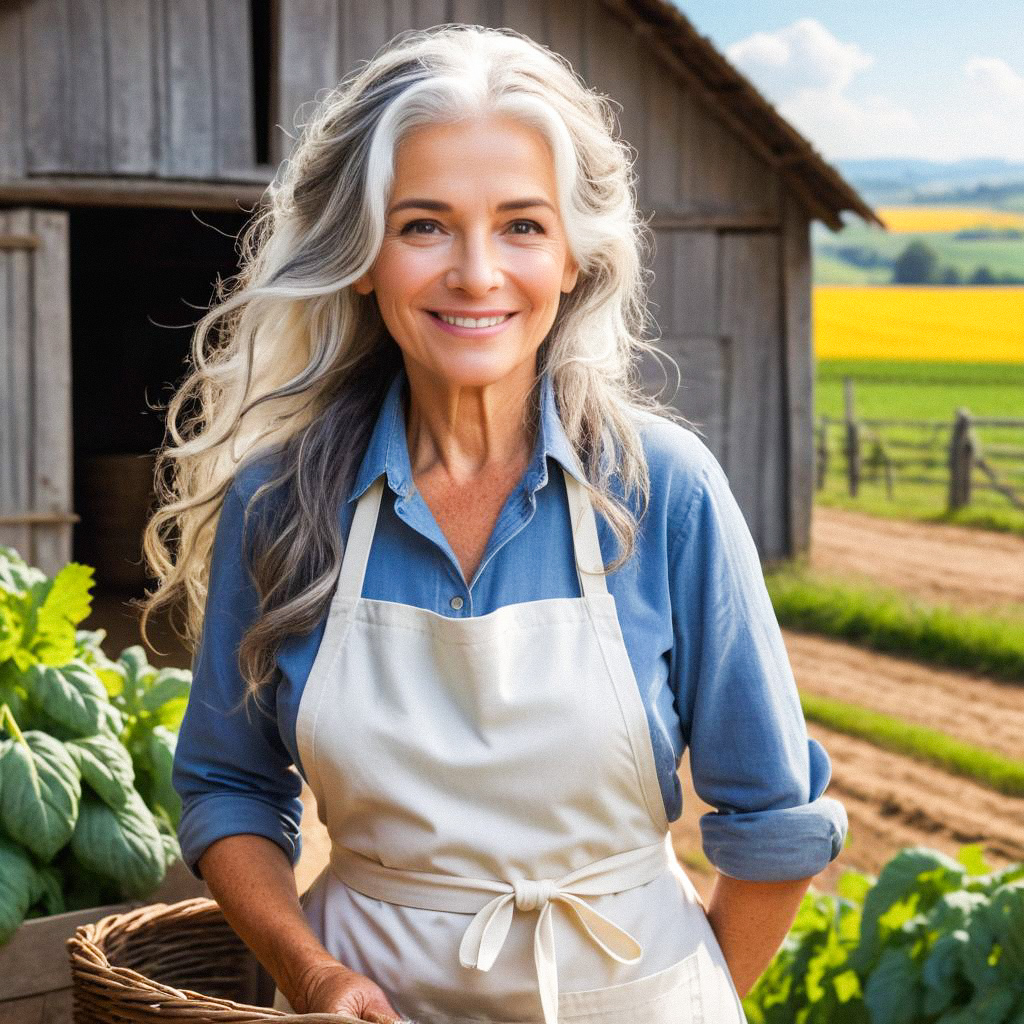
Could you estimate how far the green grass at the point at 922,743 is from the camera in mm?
5840

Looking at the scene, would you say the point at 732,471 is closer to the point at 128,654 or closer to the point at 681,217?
the point at 681,217

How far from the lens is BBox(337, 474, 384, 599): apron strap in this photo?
5.65 feet

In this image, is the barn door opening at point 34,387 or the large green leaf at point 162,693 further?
the barn door opening at point 34,387

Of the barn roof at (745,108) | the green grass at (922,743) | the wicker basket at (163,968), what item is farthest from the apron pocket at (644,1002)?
the barn roof at (745,108)

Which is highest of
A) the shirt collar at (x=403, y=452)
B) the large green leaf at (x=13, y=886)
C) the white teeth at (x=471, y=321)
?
the white teeth at (x=471, y=321)

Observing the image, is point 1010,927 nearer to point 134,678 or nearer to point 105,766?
point 105,766

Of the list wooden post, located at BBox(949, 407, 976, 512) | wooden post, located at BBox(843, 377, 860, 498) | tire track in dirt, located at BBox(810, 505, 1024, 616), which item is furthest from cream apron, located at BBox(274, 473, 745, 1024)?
wooden post, located at BBox(843, 377, 860, 498)

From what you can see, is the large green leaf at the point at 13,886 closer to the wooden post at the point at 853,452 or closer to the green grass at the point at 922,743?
the green grass at the point at 922,743

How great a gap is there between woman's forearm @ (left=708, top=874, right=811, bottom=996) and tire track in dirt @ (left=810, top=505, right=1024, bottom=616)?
7783mm

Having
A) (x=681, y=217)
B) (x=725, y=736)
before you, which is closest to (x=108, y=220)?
(x=681, y=217)

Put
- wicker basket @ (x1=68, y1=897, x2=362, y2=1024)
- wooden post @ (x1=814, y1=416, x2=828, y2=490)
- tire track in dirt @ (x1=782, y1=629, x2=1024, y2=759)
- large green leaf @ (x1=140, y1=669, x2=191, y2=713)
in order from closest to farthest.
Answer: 1. wicker basket @ (x1=68, y1=897, x2=362, y2=1024)
2. large green leaf @ (x1=140, y1=669, x2=191, y2=713)
3. tire track in dirt @ (x1=782, y1=629, x2=1024, y2=759)
4. wooden post @ (x1=814, y1=416, x2=828, y2=490)

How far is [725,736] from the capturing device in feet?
5.37

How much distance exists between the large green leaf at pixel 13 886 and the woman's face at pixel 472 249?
1.30 metres

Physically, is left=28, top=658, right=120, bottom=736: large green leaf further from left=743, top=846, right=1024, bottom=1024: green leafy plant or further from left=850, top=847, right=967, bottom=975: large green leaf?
left=850, top=847, right=967, bottom=975: large green leaf
